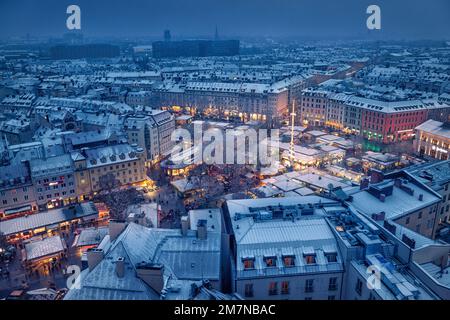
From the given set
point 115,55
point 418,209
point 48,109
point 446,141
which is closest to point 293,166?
point 446,141

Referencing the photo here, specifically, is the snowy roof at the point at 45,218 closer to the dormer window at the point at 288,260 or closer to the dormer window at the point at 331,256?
the dormer window at the point at 288,260

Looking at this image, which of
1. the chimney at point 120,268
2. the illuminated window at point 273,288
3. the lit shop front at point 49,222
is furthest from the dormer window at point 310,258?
the lit shop front at point 49,222

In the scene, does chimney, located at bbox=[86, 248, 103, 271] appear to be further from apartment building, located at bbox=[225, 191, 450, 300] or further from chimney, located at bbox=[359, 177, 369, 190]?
chimney, located at bbox=[359, 177, 369, 190]

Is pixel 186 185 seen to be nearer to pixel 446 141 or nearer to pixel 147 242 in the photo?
pixel 147 242

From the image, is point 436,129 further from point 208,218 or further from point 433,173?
point 208,218

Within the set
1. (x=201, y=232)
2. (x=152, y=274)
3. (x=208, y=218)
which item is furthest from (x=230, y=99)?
(x=152, y=274)

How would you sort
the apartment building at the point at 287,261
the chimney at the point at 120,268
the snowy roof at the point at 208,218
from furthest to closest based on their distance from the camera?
the snowy roof at the point at 208,218, the apartment building at the point at 287,261, the chimney at the point at 120,268

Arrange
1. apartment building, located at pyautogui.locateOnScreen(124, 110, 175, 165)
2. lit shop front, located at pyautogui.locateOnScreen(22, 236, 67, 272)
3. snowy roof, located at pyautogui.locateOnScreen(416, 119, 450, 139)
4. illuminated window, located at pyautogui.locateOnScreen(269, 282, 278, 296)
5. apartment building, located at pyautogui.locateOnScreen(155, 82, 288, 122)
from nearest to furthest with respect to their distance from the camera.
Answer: illuminated window, located at pyautogui.locateOnScreen(269, 282, 278, 296) < lit shop front, located at pyautogui.locateOnScreen(22, 236, 67, 272) < snowy roof, located at pyautogui.locateOnScreen(416, 119, 450, 139) < apartment building, located at pyautogui.locateOnScreen(124, 110, 175, 165) < apartment building, located at pyautogui.locateOnScreen(155, 82, 288, 122)

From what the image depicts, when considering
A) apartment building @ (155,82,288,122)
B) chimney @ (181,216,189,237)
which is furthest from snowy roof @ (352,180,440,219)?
apartment building @ (155,82,288,122)
